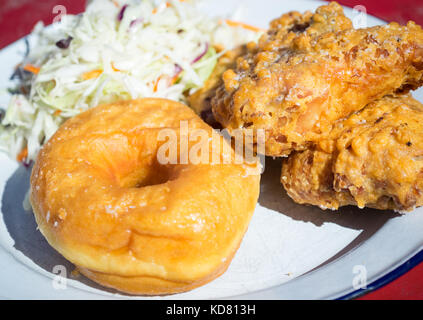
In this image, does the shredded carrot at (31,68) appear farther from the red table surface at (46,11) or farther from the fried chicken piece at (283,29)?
the red table surface at (46,11)

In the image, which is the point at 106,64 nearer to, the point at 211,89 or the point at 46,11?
the point at 211,89

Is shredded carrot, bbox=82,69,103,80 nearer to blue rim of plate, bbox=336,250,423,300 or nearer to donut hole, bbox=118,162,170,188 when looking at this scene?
donut hole, bbox=118,162,170,188

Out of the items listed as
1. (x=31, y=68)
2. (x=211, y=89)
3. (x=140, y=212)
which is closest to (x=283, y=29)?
(x=211, y=89)

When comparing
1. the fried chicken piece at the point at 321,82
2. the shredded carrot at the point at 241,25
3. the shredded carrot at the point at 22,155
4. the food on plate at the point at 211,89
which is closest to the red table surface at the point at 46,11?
the shredded carrot at the point at 241,25

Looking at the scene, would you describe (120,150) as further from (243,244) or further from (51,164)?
(243,244)

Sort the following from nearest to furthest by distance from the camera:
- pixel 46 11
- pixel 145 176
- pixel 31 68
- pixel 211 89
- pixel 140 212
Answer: pixel 140 212
pixel 145 176
pixel 211 89
pixel 31 68
pixel 46 11
